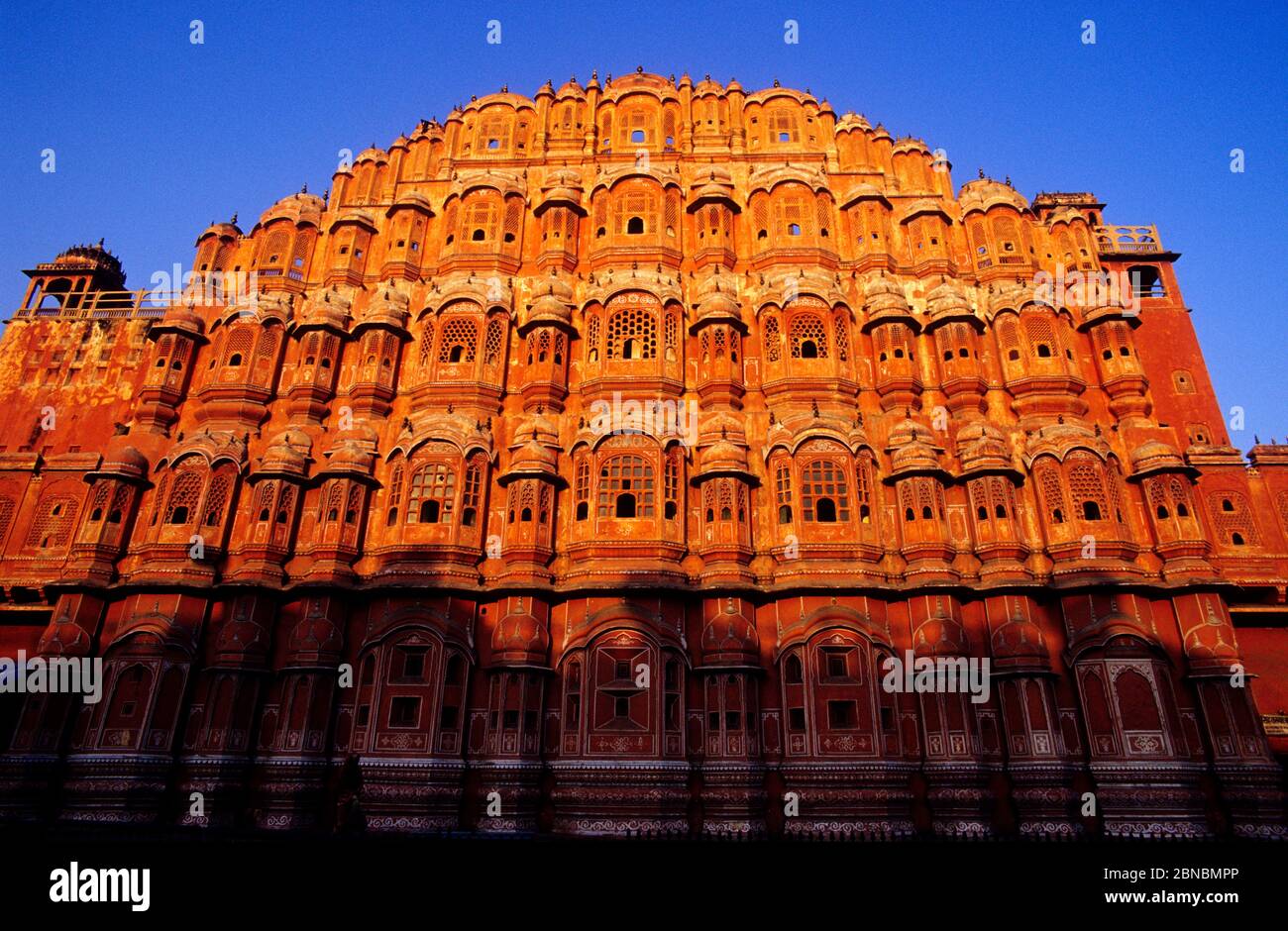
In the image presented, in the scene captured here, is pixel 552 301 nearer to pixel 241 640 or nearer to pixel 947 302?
pixel 947 302

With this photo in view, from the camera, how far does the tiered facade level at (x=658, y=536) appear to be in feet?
56.3

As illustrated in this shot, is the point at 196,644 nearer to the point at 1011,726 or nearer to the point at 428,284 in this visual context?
the point at 428,284

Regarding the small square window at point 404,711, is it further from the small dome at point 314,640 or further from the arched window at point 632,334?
the arched window at point 632,334

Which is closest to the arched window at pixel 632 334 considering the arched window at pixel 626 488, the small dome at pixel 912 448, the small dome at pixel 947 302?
the arched window at pixel 626 488

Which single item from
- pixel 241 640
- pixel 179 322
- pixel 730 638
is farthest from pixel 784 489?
pixel 179 322

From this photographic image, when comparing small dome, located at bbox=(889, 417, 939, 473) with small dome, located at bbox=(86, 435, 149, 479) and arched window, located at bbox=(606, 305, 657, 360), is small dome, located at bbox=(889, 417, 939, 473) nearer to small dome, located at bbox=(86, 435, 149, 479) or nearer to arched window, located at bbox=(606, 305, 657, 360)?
arched window, located at bbox=(606, 305, 657, 360)

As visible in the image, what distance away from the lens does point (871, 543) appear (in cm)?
1908

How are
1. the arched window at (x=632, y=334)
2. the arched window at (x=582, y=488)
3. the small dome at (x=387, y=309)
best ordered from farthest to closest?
the small dome at (x=387, y=309) < the arched window at (x=632, y=334) < the arched window at (x=582, y=488)

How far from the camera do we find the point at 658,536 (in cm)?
1917

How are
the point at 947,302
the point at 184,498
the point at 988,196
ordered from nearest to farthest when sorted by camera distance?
the point at 184,498, the point at 947,302, the point at 988,196

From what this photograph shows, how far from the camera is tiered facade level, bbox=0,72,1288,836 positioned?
56.3 feet

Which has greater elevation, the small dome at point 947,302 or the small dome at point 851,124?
the small dome at point 851,124
